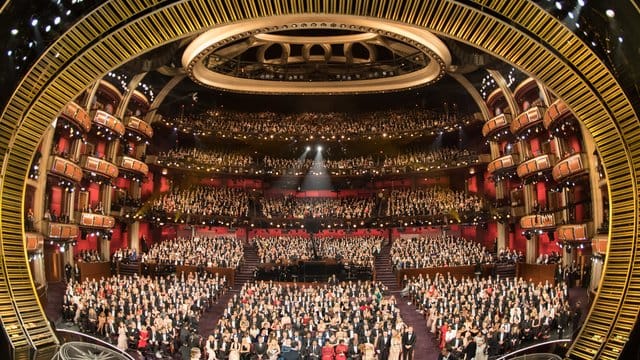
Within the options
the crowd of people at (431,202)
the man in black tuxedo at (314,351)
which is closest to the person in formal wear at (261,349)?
the man in black tuxedo at (314,351)

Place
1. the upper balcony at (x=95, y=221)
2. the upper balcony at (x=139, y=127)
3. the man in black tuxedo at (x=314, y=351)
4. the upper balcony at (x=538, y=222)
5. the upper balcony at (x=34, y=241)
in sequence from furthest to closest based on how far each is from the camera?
1. the upper balcony at (x=139, y=127)
2. the upper balcony at (x=95, y=221)
3. the upper balcony at (x=538, y=222)
4. the upper balcony at (x=34, y=241)
5. the man in black tuxedo at (x=314, y=351)

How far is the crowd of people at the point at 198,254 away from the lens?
33.8 metres

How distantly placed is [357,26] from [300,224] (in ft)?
66.7

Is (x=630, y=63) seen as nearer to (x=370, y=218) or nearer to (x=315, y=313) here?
(x=315, y=313)

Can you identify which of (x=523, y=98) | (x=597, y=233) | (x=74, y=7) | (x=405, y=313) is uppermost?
(x=523, y=98)

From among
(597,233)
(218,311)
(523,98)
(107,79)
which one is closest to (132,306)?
(218,311)

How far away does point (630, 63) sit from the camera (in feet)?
33.2

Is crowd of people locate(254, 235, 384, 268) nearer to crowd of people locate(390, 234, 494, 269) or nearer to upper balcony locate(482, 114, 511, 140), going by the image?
crowd of people locate(390, 234, 494, 269)

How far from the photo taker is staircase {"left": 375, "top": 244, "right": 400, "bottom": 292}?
108 ft

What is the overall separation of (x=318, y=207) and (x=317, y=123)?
8.40 meters

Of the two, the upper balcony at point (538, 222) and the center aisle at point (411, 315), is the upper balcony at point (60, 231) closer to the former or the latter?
the center aisle at point (411, 315)

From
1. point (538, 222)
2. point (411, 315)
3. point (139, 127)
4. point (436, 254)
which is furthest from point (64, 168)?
point (538, 222)

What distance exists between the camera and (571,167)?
25.8 metres

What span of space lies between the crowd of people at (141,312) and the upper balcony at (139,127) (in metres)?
14.1
